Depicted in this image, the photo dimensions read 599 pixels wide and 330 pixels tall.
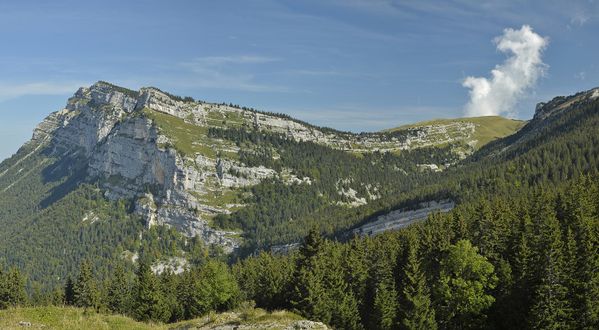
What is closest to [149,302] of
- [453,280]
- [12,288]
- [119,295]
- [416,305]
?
[119,295]

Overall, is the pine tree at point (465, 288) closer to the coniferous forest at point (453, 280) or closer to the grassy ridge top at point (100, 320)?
the coniferous forest at point (453, 280)

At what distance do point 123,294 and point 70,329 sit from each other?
357 feet

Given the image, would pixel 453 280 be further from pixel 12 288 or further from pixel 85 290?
pixel 12 288

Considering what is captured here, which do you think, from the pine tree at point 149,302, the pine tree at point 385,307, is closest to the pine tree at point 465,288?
the pine tree at point 385,307

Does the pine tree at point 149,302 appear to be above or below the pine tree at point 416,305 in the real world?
below

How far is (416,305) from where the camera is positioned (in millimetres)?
70938

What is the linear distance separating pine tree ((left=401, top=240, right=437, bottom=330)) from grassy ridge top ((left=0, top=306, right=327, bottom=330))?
3011cm

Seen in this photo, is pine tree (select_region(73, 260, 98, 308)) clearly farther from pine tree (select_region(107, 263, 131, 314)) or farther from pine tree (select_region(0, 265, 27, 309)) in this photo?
pine tree (select_region(0, 265, 27, 309))

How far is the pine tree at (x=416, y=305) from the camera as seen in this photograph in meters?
70.9

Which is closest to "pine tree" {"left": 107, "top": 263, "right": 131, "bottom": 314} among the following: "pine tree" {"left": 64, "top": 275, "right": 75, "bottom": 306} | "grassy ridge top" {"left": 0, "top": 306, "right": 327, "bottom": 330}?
"pine tree" {"left": 64, "top": 275, "right": 75, "bottom": 306}

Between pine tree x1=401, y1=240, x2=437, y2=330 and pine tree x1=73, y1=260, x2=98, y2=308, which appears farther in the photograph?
pine tree x1=73, y1=260, x2=98, y2=308

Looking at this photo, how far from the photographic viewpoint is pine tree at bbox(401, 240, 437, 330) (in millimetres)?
70875

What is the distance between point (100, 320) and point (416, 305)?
160 ft

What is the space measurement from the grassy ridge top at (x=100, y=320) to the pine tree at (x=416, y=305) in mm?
30109
